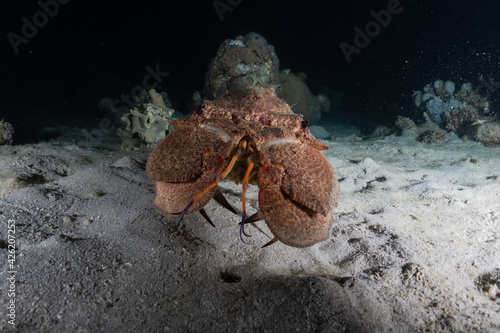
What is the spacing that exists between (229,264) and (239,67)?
8941 mm

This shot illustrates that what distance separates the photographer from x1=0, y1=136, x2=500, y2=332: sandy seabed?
1.52m

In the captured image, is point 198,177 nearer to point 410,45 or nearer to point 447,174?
point 447,174

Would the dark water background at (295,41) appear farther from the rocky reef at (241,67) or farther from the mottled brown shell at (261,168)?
the mottled brown shell at (261,168)

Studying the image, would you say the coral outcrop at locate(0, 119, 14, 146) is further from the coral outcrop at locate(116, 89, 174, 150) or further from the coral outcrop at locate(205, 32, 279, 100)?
the coral outcrop at locate(205, 32, 279, 100)

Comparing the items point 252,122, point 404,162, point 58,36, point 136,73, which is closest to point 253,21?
point 136,73

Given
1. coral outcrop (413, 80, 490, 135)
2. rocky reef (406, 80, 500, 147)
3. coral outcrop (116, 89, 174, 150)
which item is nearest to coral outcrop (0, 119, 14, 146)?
coral outcrop (116, 89, 174, 150)

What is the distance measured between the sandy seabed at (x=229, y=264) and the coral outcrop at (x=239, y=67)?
6930mm

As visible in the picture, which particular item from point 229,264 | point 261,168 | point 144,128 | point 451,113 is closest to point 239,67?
point 144,128

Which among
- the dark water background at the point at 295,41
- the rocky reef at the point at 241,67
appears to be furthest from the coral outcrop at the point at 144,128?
the dark water background at the point at 295,41

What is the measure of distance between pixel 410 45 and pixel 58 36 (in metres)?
39.1

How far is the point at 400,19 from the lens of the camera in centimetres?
3181

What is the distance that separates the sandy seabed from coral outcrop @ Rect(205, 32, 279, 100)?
6.93 m

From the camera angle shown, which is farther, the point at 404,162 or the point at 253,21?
the point at 253,21

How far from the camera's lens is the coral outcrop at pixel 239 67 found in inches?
380
